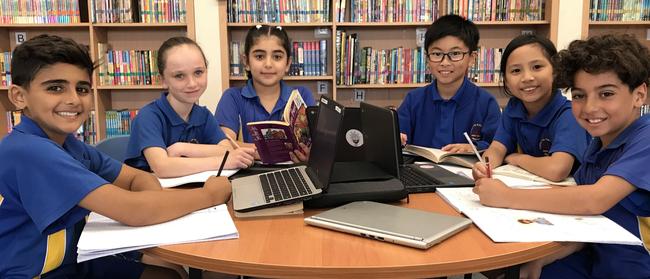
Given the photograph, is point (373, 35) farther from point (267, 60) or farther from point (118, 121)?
point (118, 121)

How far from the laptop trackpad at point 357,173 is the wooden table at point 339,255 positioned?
0.96ft

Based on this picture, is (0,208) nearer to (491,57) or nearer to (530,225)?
(530,225)

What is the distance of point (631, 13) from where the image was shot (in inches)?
135

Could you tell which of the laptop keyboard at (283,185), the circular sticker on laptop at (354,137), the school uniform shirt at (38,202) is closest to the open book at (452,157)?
the circular sticker on laptop at (354,137)

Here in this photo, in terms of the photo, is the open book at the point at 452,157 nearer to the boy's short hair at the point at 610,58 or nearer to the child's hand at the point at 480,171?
the child's hand at the point at 480,171

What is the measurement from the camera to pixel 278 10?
339cm

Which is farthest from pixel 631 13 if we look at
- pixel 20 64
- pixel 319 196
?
pixel 20 64

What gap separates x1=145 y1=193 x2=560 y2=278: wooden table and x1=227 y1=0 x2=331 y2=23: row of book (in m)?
2.63

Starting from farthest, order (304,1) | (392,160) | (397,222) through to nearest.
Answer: (304,1) → (392,160) → (397,222)

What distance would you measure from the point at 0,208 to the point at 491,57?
3164 mm

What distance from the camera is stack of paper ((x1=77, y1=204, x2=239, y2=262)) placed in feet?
2.95

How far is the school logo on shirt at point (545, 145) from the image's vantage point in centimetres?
166

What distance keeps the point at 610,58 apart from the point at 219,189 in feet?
3.40

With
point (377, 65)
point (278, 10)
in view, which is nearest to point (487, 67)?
point (377, 65)
